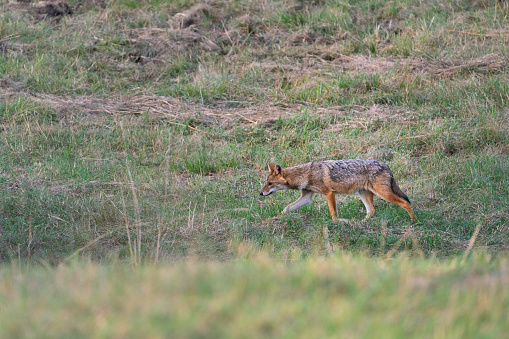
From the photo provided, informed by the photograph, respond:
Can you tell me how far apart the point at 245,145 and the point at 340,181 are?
374 centimetres

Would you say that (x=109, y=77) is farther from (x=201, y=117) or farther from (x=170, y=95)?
(x=201, y=117)

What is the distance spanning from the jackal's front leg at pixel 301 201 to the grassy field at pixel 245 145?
0.12 metres

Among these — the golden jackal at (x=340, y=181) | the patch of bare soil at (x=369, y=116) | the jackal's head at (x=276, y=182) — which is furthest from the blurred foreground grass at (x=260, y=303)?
the patch of bare soil at (x=369, y=116)

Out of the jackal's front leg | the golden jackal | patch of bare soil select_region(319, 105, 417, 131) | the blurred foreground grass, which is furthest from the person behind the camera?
patch of bare soil select_region(319, 105, 417, 131)

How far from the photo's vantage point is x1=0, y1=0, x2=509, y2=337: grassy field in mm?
4207

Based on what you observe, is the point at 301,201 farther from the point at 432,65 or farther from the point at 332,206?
the point at 432,65

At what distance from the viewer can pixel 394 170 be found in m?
11.2

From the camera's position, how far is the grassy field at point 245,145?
421 centimetres

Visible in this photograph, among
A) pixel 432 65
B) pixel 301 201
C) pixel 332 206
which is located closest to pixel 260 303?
pixel 332 206

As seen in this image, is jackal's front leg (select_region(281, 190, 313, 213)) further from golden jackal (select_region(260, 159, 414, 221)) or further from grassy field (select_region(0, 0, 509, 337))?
grassy field (select_region(0, 0, 509, 337))

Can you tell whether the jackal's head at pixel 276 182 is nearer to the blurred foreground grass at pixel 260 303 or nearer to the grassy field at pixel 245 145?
the grassy field at pixel 245 145

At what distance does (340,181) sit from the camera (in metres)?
9.22

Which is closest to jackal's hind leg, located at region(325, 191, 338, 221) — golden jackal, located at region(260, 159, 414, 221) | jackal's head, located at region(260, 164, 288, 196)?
golden jackal, located at region(260, 159, 414, 221)

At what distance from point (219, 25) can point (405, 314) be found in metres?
16.4
